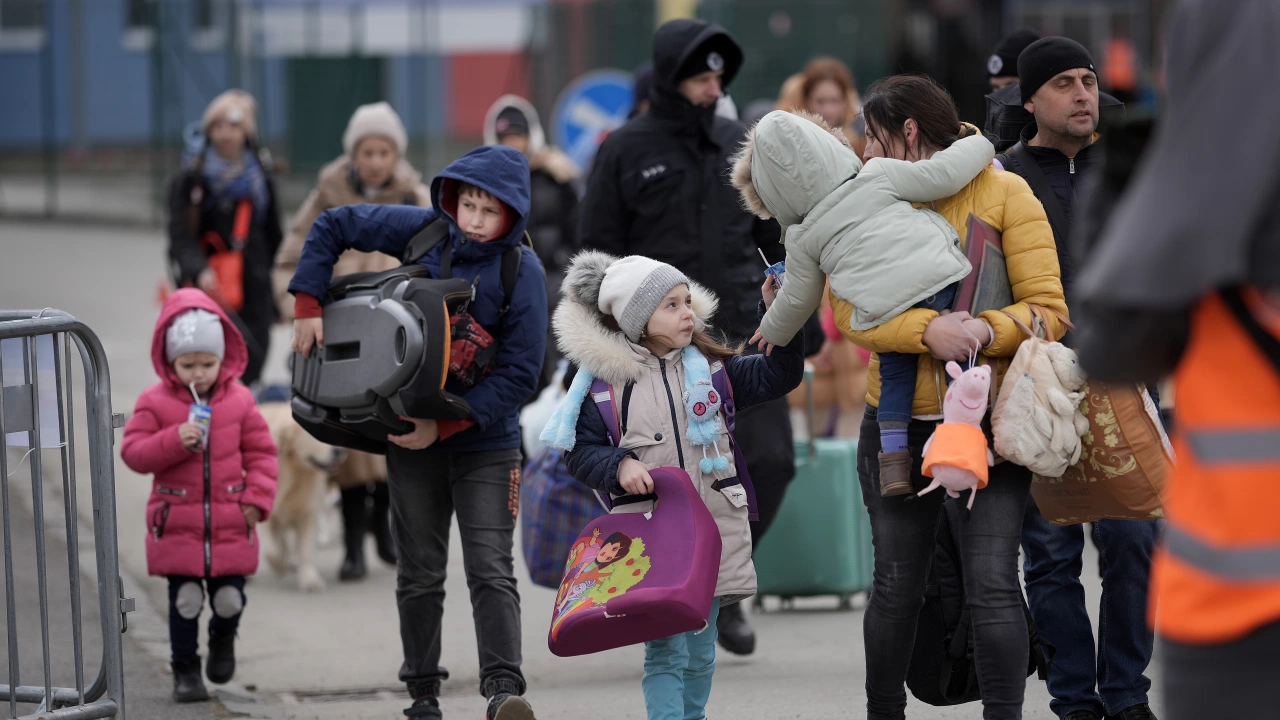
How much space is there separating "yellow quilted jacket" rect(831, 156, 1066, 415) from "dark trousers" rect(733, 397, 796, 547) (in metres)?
1.90

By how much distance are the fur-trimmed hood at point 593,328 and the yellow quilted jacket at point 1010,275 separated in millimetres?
638

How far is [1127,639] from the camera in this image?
4.73 m

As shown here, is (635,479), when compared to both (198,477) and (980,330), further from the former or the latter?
(198,477)

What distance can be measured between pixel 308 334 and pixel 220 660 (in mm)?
1428

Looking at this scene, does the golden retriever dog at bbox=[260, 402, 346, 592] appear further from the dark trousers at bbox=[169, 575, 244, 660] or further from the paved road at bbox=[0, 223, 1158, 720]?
the dark trousers at bbox=[169, 575, 244, 660]

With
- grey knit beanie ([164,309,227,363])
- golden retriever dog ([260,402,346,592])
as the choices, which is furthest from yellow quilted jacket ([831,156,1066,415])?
golden retriever dog ([260,402,346,592])

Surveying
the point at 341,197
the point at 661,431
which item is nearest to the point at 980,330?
the point at 661,431

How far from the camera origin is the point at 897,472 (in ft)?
13.8

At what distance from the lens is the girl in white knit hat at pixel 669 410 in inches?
181

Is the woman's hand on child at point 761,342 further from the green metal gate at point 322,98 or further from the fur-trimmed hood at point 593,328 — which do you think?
the green metal gate at point 322,98

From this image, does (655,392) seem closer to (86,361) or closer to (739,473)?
(739,473)

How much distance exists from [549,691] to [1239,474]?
387 centimetres

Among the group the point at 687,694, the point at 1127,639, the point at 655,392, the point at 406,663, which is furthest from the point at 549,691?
the point at 1127,639

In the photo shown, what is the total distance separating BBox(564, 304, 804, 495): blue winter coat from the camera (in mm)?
4527
